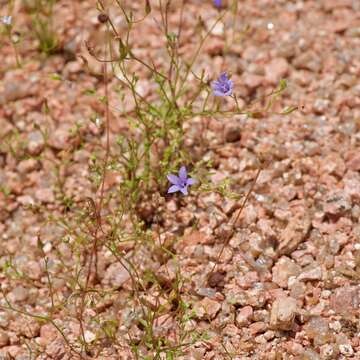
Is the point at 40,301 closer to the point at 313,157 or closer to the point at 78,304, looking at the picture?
the point at 78,304

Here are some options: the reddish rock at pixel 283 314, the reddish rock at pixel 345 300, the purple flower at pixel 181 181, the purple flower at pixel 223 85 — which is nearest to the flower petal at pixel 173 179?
the purple flower at pixel 181 181

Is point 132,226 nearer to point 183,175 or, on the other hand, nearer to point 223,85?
point 183,175

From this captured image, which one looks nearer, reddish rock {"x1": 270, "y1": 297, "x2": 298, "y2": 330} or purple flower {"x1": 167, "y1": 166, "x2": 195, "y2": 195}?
reddish rock {"x1": 270, "y1": 297, "x2": 298, "y2": 330}

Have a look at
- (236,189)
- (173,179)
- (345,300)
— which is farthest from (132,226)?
(345,300)

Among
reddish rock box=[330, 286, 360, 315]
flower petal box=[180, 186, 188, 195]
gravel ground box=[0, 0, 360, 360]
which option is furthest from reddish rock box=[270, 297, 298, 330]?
flower petal box=[180, 186, 188, 195]

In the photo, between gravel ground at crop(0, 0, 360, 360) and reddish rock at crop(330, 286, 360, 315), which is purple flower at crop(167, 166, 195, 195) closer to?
gravel ground at crop(0, 0, 360, 360)

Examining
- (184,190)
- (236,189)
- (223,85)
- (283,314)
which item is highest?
(223,85)

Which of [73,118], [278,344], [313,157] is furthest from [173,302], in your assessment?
[73,118]

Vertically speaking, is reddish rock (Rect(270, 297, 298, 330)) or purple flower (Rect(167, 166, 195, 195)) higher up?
purple flower (Rect(167, 166, 195, 195))
